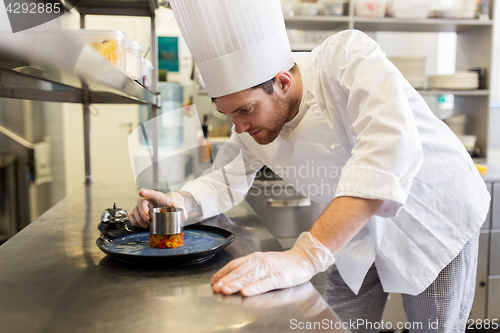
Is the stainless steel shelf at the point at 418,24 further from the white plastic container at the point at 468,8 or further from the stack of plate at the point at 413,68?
the stack of plate at the point at 413,68

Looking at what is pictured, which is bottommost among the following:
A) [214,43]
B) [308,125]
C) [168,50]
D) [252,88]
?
[308,125]

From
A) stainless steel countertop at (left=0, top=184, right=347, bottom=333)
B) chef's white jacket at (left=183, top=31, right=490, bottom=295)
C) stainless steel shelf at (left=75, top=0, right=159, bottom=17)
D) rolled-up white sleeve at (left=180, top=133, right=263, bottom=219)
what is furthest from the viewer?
stainless steel shelf at (left=75, top=0, right=159, bottom=17)

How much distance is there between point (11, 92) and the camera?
1.37 meters

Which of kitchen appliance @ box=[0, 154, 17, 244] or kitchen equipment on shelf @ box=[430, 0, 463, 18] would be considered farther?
kitchen appliance @ box=[0, 154, 17, 244]

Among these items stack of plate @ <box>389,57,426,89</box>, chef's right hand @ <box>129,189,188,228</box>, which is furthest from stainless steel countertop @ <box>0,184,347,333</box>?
stack of plate @ <box>389,57,426,89</box>

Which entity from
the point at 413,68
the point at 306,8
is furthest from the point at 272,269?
the point at 413,68

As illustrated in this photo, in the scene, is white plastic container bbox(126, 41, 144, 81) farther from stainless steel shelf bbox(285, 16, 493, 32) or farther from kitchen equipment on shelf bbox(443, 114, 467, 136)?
kitchen equipment on shelf bbox(443, 114, 467, 136)

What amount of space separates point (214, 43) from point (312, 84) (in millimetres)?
313

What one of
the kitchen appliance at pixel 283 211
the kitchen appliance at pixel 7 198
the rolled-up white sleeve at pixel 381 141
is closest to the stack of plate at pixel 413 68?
the kitchen appliance at pixel 283 211

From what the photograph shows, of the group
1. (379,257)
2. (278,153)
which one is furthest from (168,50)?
(379,257)

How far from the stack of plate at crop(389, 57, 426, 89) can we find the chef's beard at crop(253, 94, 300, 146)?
1.71m

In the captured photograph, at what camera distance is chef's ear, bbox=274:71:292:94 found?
3.70 ft

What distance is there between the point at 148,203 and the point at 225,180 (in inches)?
12.3

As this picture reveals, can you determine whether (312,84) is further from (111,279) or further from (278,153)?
(111,279)
